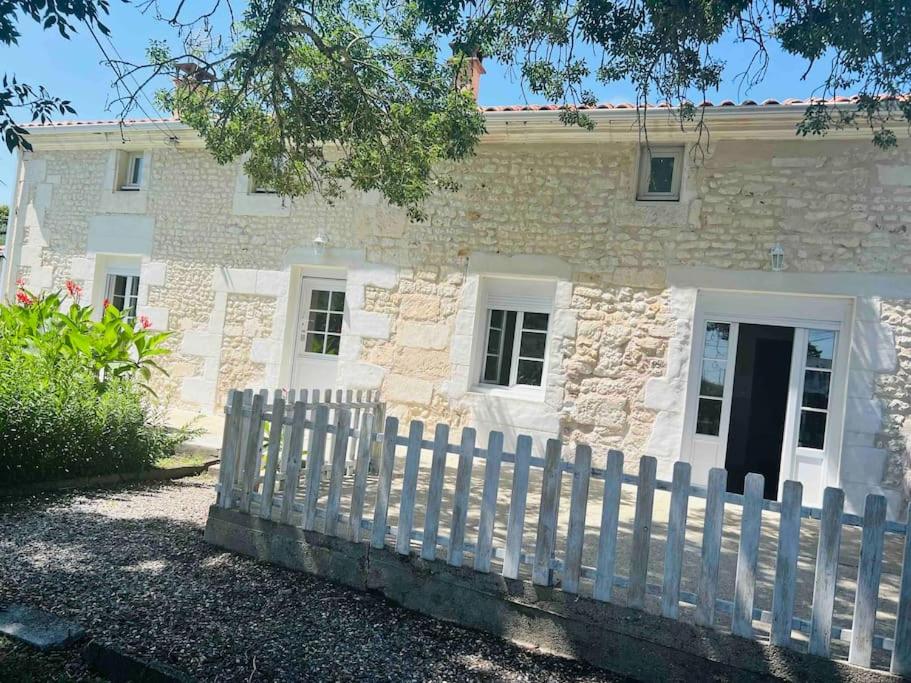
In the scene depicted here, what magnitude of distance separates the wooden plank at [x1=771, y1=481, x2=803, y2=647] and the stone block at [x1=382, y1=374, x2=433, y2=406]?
571cm

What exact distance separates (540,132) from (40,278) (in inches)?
328

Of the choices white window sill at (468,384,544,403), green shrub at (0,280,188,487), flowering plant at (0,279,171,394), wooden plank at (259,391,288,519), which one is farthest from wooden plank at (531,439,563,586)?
flowering plant at (0,279,171,394)

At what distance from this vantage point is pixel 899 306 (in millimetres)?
6547

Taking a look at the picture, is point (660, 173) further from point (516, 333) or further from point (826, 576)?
point (826, 576)

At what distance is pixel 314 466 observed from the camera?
3943mm

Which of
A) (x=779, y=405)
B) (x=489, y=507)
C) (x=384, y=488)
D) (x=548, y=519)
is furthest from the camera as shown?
(x=779, y=405)

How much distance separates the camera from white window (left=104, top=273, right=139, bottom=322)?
1057 cm

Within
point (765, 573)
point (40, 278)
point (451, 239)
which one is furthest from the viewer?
point (40, 278)

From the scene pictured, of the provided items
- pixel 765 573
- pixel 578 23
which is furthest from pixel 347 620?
pixel 578 23

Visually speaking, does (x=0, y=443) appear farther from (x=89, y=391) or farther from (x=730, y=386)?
(x=730, y=386)

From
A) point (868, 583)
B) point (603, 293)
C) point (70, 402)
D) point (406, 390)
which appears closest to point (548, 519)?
point (868, 583)

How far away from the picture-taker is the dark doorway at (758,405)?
23.6ft

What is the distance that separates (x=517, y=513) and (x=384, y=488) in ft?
2.56

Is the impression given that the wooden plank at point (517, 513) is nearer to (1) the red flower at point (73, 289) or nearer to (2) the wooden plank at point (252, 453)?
(2) the wooden plank at point (252, 453)
